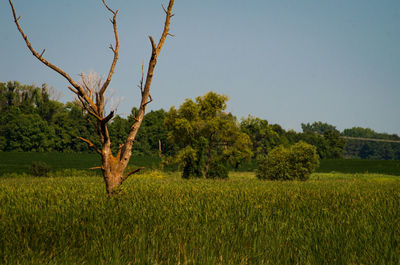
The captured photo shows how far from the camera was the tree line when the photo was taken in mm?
26359

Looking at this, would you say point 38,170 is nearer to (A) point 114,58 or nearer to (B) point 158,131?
(A) point 114,58

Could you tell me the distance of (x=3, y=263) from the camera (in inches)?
129

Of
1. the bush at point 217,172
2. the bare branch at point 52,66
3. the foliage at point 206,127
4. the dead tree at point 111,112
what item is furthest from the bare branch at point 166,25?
the foliage at point 206,127

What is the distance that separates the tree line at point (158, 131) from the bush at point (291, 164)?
153 inches

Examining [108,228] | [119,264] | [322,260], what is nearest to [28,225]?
→ [108,228]

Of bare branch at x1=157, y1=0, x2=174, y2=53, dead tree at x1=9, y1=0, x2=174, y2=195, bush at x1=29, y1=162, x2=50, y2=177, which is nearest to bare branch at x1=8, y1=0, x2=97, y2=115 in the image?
dead tree at x1=9, y1=0, x2=174, y2=195

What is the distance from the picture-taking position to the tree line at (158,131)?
2636 centimetres

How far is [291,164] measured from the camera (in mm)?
22641

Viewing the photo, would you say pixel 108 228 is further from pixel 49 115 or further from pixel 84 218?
pixel 49 115

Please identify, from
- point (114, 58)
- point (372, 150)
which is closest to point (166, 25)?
point (114, 58)

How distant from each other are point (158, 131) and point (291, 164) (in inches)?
1954

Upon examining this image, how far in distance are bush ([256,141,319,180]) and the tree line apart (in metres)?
3.90

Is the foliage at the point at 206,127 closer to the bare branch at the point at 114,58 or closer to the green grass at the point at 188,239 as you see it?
the bare branch at the point at 114,58

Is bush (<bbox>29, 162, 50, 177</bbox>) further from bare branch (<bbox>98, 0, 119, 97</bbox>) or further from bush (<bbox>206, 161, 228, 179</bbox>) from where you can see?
bare branch (<bbox>98, 0, 119, 97</bbox>)
